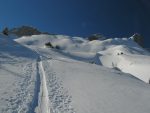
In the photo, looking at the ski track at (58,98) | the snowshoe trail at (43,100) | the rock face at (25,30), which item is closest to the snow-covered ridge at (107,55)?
the ski track at (58,98)

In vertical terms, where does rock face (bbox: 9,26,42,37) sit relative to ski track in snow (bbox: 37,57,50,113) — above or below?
above

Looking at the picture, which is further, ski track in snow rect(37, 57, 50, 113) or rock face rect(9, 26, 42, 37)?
rock face rect(9, 26, 42, 37)

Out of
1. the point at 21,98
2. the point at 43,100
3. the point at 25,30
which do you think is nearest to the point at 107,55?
the point at 43,100

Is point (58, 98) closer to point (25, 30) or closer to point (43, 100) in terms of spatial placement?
point (43, 100)

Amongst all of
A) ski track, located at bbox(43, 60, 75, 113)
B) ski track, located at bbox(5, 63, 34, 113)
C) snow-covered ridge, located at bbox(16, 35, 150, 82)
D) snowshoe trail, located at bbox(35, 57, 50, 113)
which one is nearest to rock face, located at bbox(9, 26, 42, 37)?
snow-covered ridge, located at bbox(16, 35, 150, 82)

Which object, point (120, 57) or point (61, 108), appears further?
point (120, 57)

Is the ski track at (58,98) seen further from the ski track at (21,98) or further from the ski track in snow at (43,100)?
the ski track at (21,98)

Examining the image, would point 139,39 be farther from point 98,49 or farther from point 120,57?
point 120,57

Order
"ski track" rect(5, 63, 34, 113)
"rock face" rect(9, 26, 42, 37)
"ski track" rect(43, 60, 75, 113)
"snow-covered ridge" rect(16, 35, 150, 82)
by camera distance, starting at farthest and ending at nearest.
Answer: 1. "rock face" rect(9, 26, 42, 37)
2. "snow-covered ridge" rect(16, 35, 150, 82)
3. "ski track" rect(43, 60, 75, 113)
4. "ski track" rect(5, 63, 34, 113)

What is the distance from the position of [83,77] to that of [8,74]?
764 centimetres

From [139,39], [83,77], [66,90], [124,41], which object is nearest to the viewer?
[66,90]

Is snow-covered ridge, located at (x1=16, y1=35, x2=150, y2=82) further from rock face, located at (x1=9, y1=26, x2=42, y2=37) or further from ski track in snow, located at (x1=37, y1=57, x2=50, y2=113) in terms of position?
rock face, located at (x1=9, y1=26, x2=42, y2=37)

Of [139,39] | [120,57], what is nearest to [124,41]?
[139,39]

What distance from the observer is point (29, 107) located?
55.7 ft
